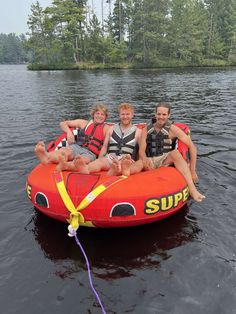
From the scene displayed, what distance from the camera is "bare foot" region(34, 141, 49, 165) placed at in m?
4.46

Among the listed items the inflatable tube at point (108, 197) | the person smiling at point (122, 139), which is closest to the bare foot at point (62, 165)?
the inflatable tube at point (108, 197)

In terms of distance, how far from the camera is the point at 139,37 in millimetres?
45594

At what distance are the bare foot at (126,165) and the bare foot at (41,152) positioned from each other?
3.97 ft

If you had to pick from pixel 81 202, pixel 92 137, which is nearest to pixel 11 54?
pixel 92 137

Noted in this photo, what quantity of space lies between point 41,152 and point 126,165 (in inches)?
50.6

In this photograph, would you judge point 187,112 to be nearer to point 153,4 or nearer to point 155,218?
point 155,218

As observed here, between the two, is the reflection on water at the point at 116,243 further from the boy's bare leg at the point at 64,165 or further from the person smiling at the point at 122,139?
the person smiling at the point at 122,139

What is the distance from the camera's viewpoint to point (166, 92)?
16.7 meters

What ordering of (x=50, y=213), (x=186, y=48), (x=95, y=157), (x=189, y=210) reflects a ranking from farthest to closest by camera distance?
(x=186, y=48) < (x=95, y=157) < (x=189, y=210) < (x=50, y=213)

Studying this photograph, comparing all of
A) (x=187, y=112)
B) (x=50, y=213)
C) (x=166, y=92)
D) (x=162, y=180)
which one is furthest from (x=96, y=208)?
(x=166, y=92)

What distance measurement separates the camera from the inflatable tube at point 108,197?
370 cm

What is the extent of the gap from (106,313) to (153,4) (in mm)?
45305

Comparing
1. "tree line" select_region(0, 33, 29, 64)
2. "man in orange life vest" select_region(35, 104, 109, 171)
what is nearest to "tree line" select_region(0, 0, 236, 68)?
"man in orange life vest" select_region(35, 104, 109, 171)

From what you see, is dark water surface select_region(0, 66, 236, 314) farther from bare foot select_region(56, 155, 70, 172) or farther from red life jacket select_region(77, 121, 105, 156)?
red life jacket select_region(77, 121, 105, 156)
